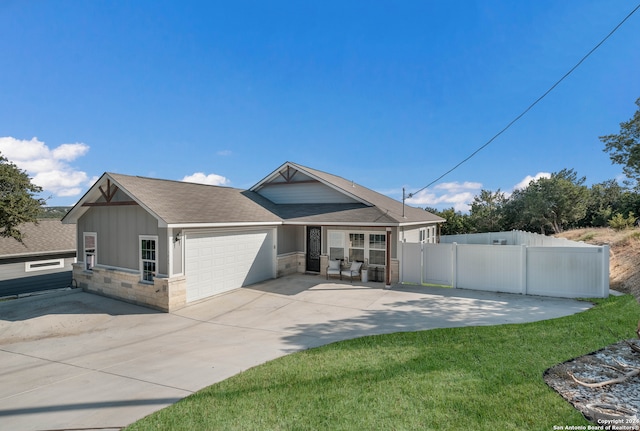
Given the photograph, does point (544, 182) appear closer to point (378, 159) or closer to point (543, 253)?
point (378, 159)

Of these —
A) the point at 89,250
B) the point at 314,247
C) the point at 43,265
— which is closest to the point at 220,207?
the point at 314,247

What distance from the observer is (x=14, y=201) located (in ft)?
49.9

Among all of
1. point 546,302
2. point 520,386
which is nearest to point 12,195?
point 520,386

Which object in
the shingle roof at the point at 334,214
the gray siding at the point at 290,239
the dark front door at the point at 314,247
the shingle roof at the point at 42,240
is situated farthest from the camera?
the shingle roof at the point at 42,240

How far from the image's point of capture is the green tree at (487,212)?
34.2 meters

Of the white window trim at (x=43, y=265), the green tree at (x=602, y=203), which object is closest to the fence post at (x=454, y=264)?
the white window trim at (x=43, y=265)

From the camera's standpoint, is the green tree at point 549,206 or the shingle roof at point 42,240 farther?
the green tree at point 549,206

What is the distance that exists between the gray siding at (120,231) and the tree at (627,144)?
21362mm

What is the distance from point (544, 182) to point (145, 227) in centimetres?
3784

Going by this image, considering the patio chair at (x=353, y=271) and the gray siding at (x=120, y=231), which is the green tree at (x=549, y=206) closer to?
the patio chair at (x=353, y=271)

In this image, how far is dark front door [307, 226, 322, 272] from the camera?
15.9m

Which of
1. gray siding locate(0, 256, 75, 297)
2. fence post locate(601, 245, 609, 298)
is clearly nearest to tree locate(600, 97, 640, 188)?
fence post locate(601, 245, 609, 298)

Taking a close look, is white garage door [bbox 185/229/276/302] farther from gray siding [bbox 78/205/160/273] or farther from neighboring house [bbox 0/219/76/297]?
neighboring house [bbox 0/219/76/297]

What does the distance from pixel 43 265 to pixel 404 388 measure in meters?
21.5
